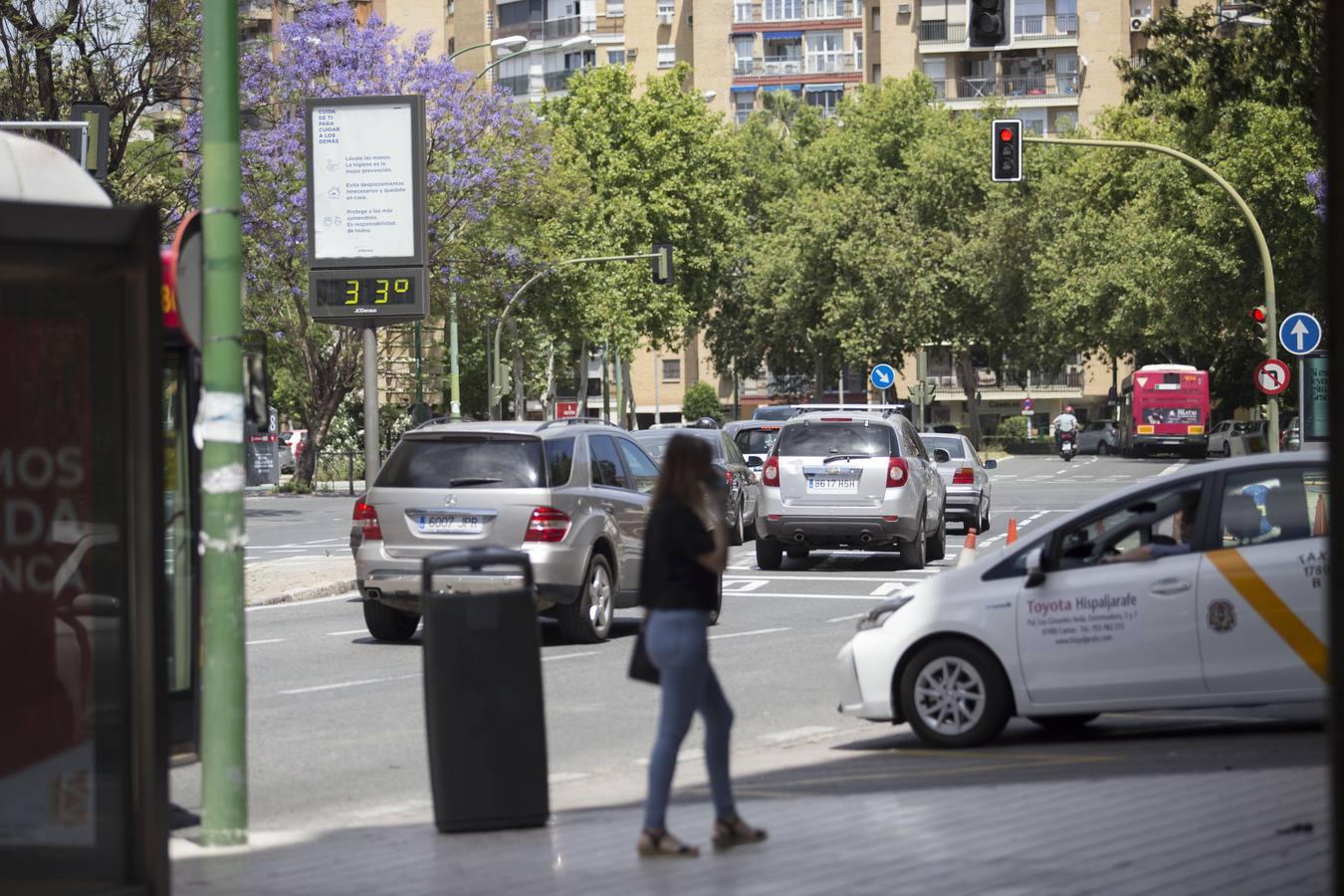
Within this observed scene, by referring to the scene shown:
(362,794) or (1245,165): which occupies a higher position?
(1245,165)

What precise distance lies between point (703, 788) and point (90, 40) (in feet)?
95.6

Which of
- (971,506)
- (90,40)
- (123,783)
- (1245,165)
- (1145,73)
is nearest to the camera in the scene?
(123,783)

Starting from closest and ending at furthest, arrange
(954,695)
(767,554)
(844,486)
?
1. (954,695)
2. (844,486)
3. (767,554)

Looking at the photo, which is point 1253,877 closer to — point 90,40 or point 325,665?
point 325,665

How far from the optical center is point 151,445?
22.2 ft

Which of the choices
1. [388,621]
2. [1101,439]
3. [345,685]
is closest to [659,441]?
[388,621]

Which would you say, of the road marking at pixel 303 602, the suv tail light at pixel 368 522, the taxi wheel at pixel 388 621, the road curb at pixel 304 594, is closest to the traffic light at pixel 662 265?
the road curb at pixel 304 594

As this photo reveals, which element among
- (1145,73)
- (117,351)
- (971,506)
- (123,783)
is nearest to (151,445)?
(117,351)

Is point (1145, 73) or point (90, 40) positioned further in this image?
point (90, 40)

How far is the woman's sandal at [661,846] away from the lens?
7340 millimetres

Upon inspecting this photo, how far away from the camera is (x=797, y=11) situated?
344ft

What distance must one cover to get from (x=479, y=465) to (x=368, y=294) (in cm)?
839

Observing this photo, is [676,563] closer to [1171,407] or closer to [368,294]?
[368,294]

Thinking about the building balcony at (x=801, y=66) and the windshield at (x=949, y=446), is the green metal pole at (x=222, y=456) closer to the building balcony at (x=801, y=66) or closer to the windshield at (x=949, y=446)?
the windshield at (x=949, y=446)
